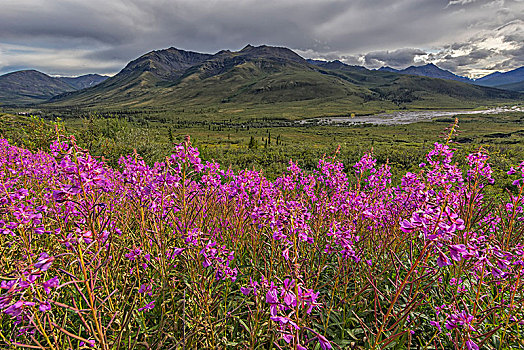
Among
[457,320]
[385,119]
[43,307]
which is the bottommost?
[385,119]

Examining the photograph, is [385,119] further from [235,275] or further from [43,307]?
[43,307]

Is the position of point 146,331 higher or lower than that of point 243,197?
lower

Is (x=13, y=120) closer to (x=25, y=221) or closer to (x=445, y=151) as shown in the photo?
(x=25, y=221)

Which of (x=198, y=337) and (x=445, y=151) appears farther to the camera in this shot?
(x=445, y=151)

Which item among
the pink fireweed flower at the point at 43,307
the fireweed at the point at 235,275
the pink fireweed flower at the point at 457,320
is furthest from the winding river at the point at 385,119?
the pink fireweed flower at the point at 43,307

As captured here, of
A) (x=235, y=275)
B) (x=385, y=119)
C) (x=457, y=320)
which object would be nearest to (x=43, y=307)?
(x=235, y=275)

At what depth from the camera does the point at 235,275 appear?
132 inches

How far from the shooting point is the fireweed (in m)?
1.93

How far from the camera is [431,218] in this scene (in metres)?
1.82

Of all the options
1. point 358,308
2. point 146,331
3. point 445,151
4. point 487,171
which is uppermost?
point 445,151

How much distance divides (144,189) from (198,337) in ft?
6.29

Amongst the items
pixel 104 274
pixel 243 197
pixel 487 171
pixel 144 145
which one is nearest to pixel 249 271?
pixel 243 197

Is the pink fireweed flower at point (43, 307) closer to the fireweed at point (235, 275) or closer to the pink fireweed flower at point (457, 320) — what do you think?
the fireweed at point (235, 275)

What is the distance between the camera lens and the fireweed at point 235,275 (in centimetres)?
193
